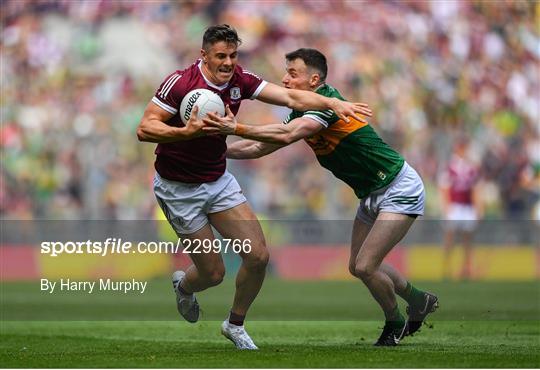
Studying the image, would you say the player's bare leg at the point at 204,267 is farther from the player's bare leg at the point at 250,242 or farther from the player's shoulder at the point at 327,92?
the player's shoulder at the point at 327,92

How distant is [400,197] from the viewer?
409 inches

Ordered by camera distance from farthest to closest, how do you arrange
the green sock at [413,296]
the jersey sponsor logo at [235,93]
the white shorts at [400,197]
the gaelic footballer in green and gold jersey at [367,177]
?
the green sock at [413,296] → the white shorts at [400,197] → the gaelic footballer in green and gold jersey at [367,177] → the jersey sponsor logo at [235,93]

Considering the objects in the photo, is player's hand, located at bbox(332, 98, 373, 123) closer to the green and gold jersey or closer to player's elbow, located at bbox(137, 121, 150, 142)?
the green and gold jersey

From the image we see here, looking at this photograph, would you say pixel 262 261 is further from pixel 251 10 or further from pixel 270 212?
pixel 251 10

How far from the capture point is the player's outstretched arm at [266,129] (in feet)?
30.2

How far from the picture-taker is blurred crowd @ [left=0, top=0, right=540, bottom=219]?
23.1m

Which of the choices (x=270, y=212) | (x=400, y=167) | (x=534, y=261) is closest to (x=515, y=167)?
(x=534, y=261)

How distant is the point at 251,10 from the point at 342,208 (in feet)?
18.5

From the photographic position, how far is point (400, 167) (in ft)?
34.6

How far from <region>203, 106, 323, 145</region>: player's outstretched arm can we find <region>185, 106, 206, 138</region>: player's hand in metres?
0.05

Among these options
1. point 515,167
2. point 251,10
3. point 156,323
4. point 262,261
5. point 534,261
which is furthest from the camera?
point 251,10

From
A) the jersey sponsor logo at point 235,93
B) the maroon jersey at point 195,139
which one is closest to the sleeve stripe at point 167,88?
the maroon jersey at point 195,139

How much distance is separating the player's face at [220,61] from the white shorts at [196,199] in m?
0.97

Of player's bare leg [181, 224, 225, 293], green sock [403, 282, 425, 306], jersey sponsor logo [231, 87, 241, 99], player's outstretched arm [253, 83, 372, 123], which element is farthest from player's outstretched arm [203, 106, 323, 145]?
green sock [403, 282, 425, 306]
